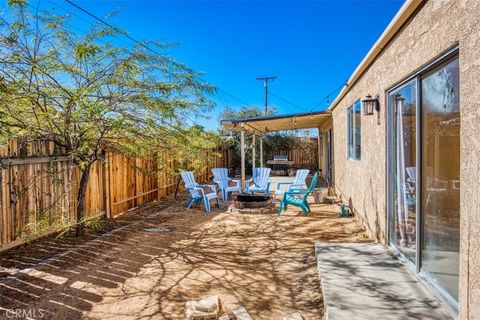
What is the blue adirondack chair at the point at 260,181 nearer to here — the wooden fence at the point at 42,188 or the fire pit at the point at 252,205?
the fire pit at the point at 252,205

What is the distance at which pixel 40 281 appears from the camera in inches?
143

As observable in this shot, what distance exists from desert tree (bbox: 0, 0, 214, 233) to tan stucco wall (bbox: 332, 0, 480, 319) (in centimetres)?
247

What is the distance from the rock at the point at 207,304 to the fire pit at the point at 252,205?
4.78 m

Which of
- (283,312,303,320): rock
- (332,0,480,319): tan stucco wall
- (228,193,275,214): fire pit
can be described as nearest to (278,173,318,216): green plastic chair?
(228,193,275,214): fire pit

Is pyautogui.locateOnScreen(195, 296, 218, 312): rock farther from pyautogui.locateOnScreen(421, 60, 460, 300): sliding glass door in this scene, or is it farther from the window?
the window

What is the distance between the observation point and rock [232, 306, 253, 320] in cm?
286

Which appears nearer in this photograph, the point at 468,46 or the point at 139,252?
the point at 468,46

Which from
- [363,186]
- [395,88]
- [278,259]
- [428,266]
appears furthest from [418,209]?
[363,186]

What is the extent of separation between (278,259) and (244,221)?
253 centimetres

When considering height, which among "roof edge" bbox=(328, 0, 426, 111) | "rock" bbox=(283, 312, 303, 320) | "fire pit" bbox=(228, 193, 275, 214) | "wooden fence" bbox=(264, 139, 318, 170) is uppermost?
"roof edge" bbox=(328, 0, 426, 111)

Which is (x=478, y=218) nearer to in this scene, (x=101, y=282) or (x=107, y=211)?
(x=101, y=282)

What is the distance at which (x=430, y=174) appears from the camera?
2941 mm

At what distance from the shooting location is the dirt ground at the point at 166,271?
310 cm

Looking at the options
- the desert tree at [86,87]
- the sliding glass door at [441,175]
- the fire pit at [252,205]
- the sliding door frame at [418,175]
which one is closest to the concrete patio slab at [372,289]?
the sliding door frame at [418,175]
